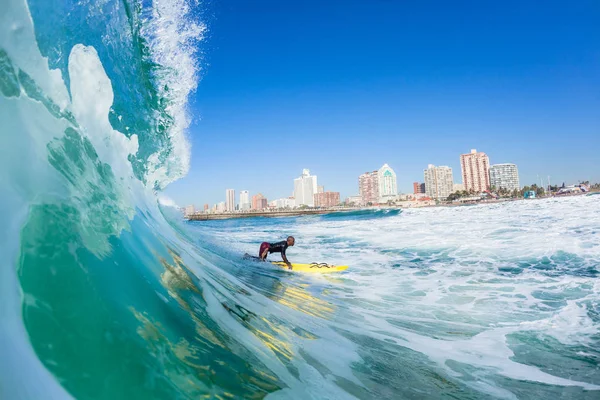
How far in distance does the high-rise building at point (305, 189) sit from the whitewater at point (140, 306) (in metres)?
136

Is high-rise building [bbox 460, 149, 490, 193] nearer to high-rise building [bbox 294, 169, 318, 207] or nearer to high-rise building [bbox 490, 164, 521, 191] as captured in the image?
high-rise building [bbox 490, 164, 521, 191]

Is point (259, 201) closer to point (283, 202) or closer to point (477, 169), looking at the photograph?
point (283, 202)

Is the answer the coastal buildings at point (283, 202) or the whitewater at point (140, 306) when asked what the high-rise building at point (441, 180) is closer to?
the coastal buildings at point (283, 202)

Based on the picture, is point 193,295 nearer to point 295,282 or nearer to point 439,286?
point 295,282

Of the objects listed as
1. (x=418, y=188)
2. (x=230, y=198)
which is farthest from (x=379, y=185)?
(x=230, y=198)

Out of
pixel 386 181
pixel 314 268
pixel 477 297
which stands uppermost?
pixel 386 181

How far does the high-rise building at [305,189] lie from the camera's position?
144 metres

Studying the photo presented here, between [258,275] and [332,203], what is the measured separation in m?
132

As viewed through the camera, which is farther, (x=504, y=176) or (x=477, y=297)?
(x=504, y=176)

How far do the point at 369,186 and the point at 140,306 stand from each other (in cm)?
15359

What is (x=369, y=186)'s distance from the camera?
152 m

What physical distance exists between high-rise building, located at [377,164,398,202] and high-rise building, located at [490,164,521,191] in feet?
127

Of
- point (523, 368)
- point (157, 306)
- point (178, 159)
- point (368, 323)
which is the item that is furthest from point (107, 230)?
point (178, 159)

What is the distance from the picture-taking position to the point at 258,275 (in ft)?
24.9
